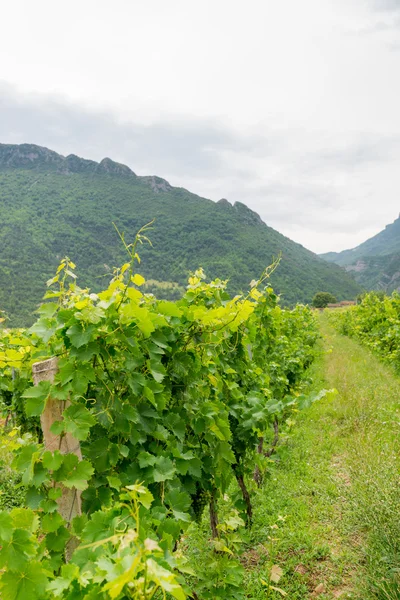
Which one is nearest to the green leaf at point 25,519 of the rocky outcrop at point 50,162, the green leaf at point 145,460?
the green leaf at point 145,460

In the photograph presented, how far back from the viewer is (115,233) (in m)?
61.2

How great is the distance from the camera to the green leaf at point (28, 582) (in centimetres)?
104

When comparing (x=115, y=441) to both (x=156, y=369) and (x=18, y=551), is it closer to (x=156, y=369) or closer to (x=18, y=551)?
(x=156, y=369)

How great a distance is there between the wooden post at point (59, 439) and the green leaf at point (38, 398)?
39 mm

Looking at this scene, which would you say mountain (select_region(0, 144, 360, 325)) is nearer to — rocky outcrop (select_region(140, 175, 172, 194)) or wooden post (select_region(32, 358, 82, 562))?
rocky outcrop (select_region(140, 175, 172, 194))

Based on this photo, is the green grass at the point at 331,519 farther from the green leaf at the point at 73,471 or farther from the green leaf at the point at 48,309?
the green leaf at the point at 48,309

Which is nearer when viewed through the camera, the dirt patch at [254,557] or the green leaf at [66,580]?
the green leaf at [66,580]

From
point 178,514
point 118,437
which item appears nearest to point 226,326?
point 118,437

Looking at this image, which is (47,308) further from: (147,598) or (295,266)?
(295,266)

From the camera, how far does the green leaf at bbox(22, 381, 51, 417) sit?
1582 millimetres

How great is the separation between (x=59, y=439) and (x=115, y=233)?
203 ft

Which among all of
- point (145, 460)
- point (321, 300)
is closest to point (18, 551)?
point (145, 460)

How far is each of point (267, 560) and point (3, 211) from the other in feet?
313

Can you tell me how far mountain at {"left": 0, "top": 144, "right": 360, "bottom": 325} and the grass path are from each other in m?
52.5
